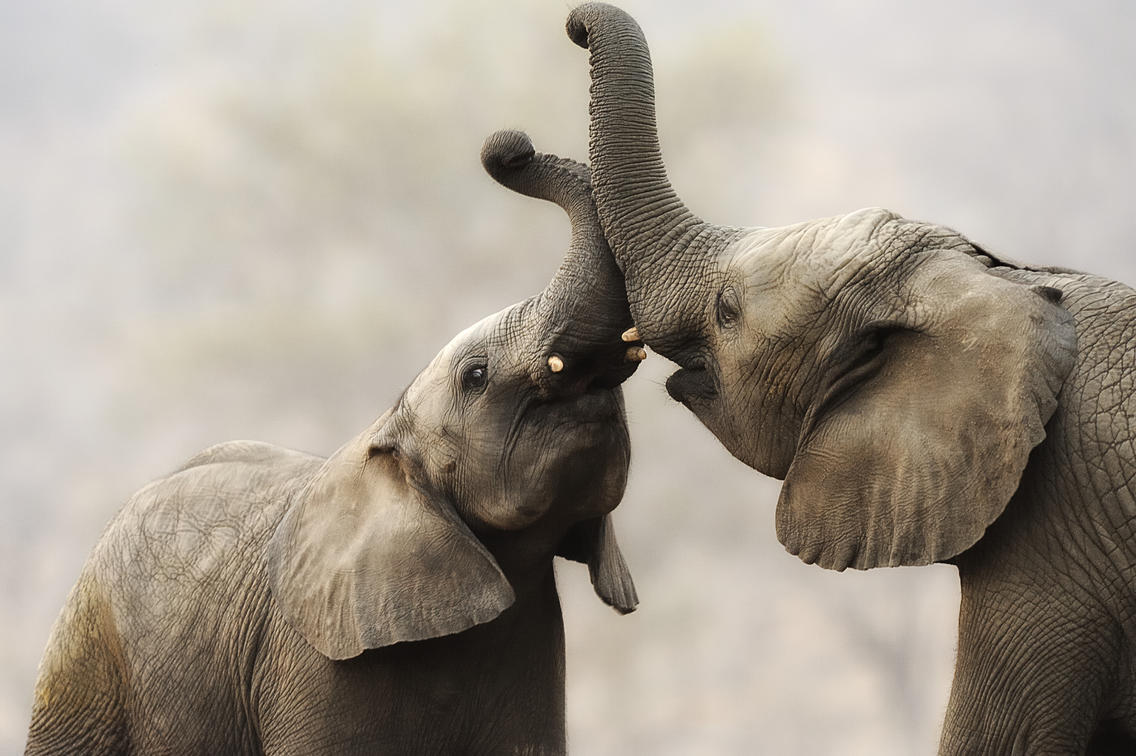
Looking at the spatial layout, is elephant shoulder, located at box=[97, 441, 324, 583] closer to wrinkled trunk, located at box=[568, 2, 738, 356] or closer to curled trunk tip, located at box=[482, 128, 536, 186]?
curled trunk tip, located at box=[482, 128, 536, 186]

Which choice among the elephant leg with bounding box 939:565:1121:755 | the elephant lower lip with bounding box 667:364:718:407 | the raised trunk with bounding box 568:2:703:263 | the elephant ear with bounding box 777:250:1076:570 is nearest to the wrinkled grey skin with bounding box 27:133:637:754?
the raised trunk with bounding box 568:2:703:263

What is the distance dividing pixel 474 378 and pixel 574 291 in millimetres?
398

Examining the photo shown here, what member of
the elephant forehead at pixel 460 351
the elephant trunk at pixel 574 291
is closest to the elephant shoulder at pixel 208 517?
the elephant forehead at pixel 460 351

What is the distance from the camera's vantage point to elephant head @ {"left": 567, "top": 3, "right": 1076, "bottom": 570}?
2990 mm

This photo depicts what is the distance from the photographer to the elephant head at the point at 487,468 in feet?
12.5

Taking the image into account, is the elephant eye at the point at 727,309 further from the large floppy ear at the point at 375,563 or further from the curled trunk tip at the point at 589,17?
the large floppy ear at the point at 375,563

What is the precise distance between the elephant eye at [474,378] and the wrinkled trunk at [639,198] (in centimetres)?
52

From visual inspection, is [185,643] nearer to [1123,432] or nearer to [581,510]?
[581,510]

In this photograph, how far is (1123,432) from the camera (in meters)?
2.92

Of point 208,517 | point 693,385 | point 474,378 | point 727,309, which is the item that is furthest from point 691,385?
point 208,517

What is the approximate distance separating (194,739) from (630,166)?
193cm

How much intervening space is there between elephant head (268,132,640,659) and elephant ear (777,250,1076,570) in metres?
0.70

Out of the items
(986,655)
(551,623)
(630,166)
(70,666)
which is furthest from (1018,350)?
(70,666)

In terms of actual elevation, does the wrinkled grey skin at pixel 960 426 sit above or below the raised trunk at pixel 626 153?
below
